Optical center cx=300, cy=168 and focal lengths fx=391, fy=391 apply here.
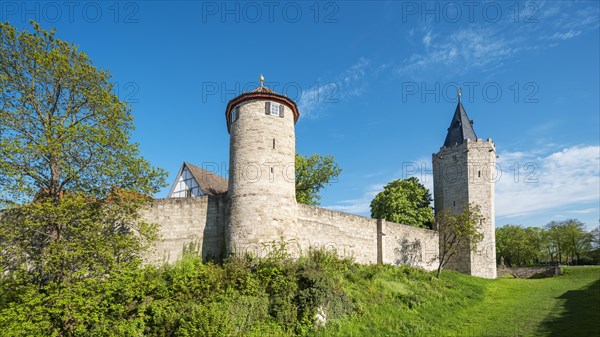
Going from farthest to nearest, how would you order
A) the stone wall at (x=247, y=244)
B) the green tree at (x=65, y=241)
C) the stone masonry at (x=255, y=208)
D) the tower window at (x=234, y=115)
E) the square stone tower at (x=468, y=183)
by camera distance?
the square stone tower at (x=468, y=183) → the tower window at (x=234, y=115) → the stone wall at (x=247, y=244) → the stone masonry at (x=255, y=208) → the green tree at (x=65, y=241)

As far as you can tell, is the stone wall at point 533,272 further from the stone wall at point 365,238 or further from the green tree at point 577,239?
the green tree at point 577,239

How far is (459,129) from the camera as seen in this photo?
30703 millimetres

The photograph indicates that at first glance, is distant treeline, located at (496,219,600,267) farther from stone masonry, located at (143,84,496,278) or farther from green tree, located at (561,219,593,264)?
stone masonry, located at (143,84,496,278)

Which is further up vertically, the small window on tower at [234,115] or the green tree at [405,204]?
the small window on tower at [234,115]

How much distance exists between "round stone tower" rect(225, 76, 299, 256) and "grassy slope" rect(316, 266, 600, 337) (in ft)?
12.7

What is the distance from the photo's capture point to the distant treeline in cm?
4813

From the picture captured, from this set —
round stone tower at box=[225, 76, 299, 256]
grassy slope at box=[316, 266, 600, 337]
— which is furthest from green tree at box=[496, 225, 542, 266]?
round stone tower at box=[225, 76, 299, 256]

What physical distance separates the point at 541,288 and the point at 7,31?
27.8 meters

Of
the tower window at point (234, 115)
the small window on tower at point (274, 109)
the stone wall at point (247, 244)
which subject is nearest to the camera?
the stone wall at point (247, 244)

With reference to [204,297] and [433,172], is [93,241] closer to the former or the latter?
[204,297]

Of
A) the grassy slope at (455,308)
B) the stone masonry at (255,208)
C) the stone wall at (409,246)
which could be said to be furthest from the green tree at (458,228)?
the stone masonry at (255,208)

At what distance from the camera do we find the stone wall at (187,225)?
1606cm

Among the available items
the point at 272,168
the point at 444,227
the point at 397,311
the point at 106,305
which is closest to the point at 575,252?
the point at 444,227

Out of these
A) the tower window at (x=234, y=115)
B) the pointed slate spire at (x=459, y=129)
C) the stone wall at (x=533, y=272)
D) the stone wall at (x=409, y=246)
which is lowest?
the stone wall at (x=533, y=272)
